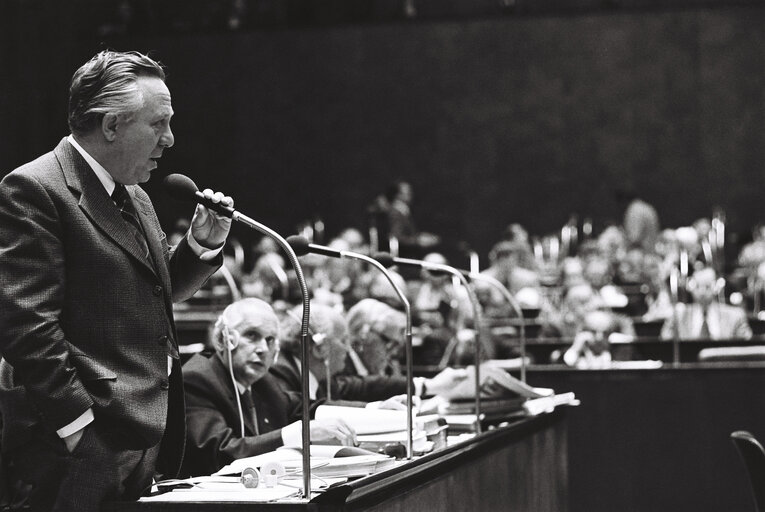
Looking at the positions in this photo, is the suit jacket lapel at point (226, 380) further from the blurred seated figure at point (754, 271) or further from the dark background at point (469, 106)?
the dark background at point (469, 106)

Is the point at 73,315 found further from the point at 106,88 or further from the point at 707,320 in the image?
the point at 707,320

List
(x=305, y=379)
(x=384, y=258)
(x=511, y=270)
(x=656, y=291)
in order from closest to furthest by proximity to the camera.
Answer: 1. (x=305, y=379)
2. (x=384, y=258)
3. (x=656, y=291)
4. (x=511, y=270)

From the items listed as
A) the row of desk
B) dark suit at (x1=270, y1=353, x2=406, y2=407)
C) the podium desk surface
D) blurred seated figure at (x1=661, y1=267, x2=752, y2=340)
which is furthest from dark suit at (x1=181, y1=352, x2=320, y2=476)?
blurred seated figure at (x1=661, y1=267, x2=752, y2=340)

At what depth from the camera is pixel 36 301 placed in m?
2.26

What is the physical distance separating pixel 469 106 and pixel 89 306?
14634mm

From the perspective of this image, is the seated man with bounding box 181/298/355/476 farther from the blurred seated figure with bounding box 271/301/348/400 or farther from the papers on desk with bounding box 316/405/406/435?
the blurred seated figure with bounding box 271/301/348/400

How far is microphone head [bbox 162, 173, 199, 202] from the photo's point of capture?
2.48 meters

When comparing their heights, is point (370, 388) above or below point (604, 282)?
below

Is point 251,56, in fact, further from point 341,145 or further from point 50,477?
point 50,477

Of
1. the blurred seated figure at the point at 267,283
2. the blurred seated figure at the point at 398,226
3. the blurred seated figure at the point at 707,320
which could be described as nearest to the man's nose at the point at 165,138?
the blurred seated figure at the point at 267,283

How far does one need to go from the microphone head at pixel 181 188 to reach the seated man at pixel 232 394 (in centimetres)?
99

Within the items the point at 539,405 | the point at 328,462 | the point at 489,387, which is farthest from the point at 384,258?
the point at 539,405

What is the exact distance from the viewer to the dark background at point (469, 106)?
16172mm

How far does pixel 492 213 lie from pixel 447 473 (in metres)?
13.4
